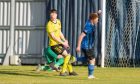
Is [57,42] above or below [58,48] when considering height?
above

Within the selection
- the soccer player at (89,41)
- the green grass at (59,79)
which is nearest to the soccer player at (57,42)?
the green grass at (59,79)

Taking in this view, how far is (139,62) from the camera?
2228 centimetres

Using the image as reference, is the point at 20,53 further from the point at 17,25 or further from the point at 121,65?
the point at 121,65

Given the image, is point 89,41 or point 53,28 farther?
point 53,28

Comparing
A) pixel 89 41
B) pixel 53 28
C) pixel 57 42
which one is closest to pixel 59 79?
pixel 89 41

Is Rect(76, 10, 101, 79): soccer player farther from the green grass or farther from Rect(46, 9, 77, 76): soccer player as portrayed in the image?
Rect(46, 9, 77, 76): soccer player

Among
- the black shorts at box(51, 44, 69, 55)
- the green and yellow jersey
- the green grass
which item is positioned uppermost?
the green and yellow jersey

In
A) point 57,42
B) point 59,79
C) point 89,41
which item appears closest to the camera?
point 59,79

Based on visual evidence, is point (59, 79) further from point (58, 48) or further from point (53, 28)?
point (53, 28)

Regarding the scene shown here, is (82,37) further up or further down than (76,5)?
further down

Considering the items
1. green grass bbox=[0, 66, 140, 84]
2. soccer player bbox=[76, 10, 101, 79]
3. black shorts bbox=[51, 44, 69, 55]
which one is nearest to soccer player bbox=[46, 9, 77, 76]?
black shorts bbox=[51, 44, 69, 55]

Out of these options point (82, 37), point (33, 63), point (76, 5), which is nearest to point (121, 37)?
point (76, 5)

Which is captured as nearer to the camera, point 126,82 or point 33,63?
point 126,82

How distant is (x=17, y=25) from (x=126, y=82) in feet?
39.9
